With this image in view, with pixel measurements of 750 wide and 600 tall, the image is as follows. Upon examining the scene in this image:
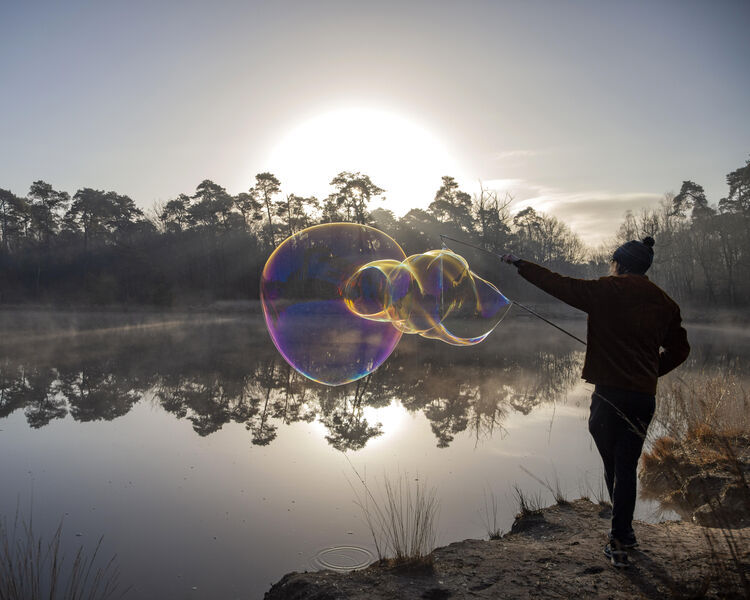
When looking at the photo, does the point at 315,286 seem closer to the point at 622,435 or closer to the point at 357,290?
the point at 357,290

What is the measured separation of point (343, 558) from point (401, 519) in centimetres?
58

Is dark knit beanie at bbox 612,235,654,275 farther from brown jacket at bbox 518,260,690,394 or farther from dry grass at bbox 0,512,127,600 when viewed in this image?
dry grass at bbox 0,512,127,600

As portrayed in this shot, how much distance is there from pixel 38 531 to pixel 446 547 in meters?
3.76

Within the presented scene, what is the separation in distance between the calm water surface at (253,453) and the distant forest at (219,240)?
78.8 ft

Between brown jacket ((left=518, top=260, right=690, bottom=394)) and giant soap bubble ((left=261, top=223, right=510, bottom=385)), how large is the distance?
2856 mm

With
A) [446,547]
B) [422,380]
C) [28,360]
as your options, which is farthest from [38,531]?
[28,360]

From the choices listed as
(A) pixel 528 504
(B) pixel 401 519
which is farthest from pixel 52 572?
(A) pixel 528 504

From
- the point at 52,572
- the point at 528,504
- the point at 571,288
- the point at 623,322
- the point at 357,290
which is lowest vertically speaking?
the point at 528,504

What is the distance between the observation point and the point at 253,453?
6.47 m

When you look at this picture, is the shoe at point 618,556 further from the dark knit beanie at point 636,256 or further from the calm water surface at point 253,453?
the dark knit beanie at point 636,256

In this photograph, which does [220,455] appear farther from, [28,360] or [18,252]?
[18,252]

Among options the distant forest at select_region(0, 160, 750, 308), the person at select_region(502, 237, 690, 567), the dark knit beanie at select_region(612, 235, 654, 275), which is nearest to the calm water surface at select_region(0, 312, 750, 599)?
the person at select_region(502, 237, 690, 567)

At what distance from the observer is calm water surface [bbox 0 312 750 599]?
4129mm

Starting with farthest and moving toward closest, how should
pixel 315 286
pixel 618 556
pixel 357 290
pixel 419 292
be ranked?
1. pixel 315 286
2. pixel 357 290
3. pixel 419 292
4. pixel 618 556
